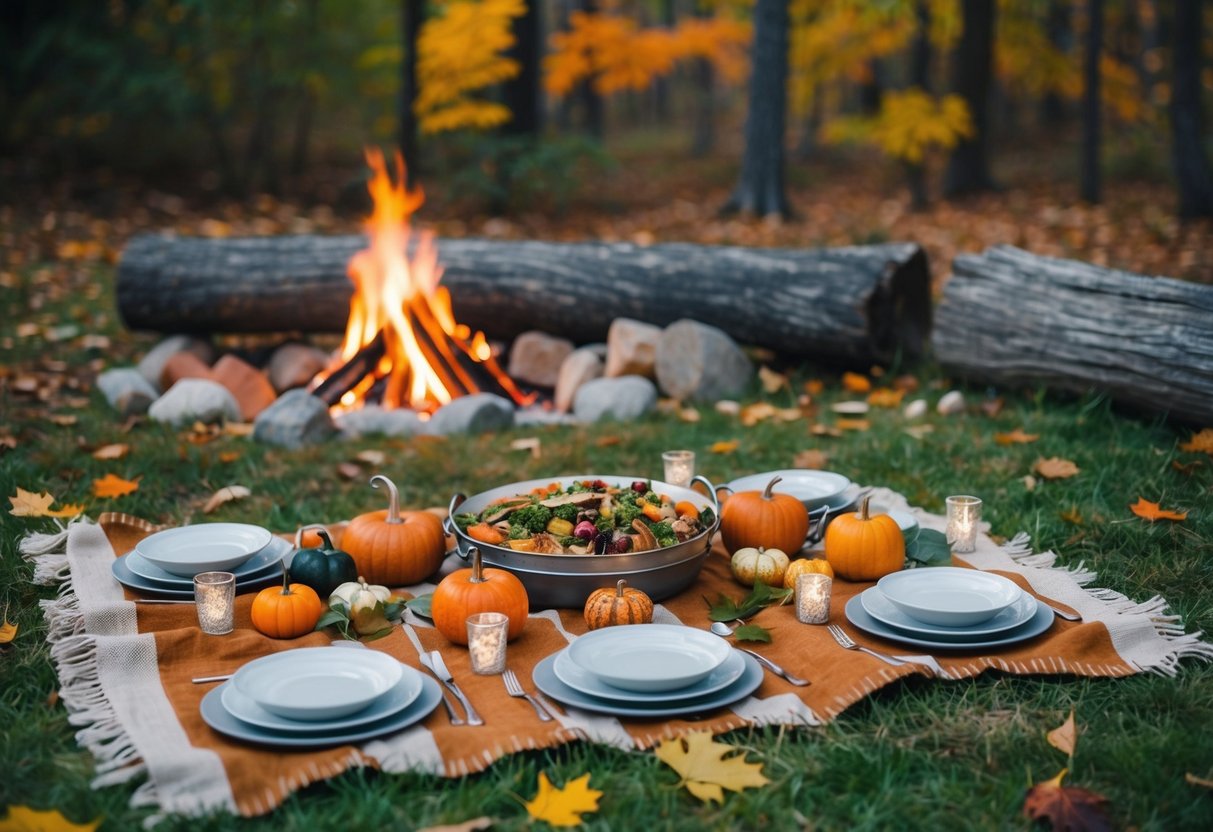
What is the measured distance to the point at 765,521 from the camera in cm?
363

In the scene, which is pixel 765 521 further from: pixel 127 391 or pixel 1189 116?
pixel 1189 116

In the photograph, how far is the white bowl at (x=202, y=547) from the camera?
3.37m

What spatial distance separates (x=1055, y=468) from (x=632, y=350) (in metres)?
2.45

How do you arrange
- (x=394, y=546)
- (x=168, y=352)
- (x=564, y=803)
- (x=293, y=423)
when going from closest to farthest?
(x=564, y=803)
(x=394, y=546)
(x=293, y=423)
(x=168, y=352)

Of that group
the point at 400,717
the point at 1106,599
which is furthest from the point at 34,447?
the point at 1106,599

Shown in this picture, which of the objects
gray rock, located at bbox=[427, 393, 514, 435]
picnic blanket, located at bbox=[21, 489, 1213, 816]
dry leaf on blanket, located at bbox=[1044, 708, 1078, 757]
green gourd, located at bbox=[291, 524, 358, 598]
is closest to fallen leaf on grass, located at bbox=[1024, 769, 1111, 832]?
dry leaf on blanket, located at bbox=[1044, 708, 1078, 757]

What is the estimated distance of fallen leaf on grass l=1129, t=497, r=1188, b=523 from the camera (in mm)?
3844

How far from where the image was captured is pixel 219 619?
3094mm

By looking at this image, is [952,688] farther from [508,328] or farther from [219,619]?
[508,328]

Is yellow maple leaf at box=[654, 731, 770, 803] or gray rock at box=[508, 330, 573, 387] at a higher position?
gray rock at box=[508, 330, 573, 387]

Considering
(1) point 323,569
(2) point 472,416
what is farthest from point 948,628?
(2) point 472,416

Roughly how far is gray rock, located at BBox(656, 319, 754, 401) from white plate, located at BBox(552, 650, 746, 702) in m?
3.26

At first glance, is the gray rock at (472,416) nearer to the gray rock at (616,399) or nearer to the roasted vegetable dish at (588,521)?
the gray rock at (616,399)

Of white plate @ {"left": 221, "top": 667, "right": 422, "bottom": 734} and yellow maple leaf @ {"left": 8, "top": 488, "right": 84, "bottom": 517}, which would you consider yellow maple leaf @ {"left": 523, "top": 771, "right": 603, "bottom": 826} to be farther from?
yellow maple leaf @ {"left": 8, "top": 488, "right": 84, "bottom": 517}
